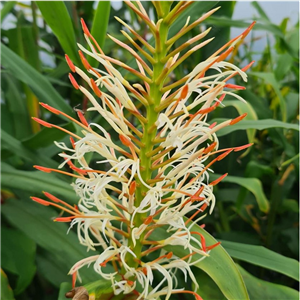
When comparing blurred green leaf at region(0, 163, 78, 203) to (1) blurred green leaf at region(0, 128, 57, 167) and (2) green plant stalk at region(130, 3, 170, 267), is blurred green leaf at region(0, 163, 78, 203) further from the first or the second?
(2) green plant stalk at region(130, 3, 170, 267)

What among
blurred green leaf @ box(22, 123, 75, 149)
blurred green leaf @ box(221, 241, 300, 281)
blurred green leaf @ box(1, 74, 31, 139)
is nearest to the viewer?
blurred green leaf @ box(221, 241, 300, 281)

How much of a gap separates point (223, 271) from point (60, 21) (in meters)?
0.36

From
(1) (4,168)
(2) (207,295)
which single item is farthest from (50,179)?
(2) (207,295)

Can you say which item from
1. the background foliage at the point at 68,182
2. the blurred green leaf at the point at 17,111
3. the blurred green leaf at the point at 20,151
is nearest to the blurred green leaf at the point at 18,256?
the background foliage at the point at 68,182

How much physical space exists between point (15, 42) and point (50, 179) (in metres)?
0.36

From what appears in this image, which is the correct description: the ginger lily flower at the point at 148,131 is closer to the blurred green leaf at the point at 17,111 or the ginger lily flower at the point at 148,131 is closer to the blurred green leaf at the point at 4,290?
the blurred green leaf at the point at 4,290

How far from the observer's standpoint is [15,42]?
663 millimetres

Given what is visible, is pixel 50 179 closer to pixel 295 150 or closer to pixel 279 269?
pixel 279 269

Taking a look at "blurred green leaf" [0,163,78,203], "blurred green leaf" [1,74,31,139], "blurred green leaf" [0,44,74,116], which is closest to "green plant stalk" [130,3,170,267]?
"blurred green leaf" [0,163,78,203]

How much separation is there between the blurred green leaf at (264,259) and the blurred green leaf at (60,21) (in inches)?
12.8

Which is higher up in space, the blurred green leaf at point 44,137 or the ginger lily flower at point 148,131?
the ginger lily flower at point 148,131

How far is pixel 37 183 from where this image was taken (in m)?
0.44

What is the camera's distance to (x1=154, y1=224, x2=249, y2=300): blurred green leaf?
30 cm

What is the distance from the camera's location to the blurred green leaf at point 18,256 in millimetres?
449
